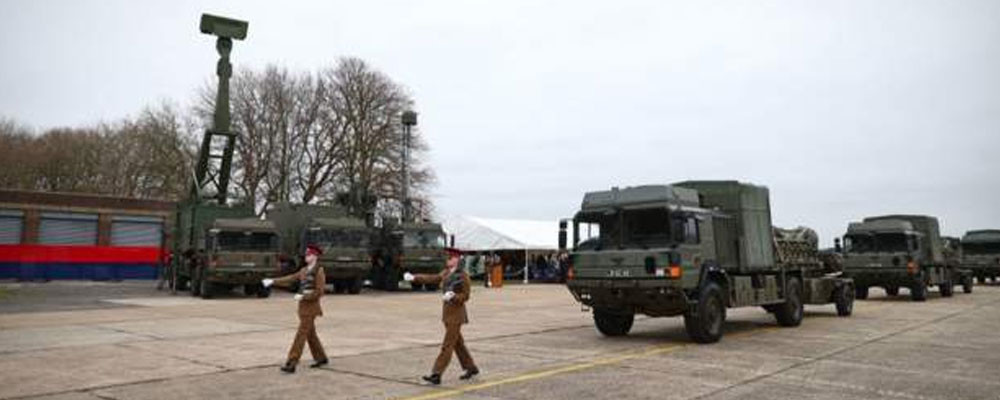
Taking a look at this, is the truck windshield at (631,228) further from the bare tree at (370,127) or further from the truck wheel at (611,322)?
the bare tree at (370,127)

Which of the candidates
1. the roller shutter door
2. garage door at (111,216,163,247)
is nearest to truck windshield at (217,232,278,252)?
garage door at (111,216,163,247)

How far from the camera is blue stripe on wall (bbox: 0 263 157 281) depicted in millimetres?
40062

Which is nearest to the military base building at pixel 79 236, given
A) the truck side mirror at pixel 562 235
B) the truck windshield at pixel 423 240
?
the truck windshield at pixel 423 240

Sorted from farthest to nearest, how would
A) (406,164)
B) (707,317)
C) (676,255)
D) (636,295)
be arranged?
(406,164), (707,317), (636,295), (676,255)

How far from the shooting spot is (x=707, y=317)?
43.9ft

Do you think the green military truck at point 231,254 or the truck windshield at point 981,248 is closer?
the green military truck at point 231,254

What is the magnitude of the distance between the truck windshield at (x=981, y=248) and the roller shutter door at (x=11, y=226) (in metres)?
47.5

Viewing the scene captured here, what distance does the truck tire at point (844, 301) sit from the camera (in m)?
19.5

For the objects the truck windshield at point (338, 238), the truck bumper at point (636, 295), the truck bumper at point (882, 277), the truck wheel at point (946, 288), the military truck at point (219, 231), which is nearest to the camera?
the truck bumper at point (636, 295)

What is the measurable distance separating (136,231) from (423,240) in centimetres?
2029

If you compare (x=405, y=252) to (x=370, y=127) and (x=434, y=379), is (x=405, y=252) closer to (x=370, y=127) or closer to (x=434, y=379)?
(x=370, y=127)

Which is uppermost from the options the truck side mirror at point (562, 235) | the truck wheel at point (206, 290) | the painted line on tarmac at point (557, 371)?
the truck side mirror at point (562, 235)

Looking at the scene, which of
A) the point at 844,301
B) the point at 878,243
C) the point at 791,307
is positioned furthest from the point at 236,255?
the point at 878,243

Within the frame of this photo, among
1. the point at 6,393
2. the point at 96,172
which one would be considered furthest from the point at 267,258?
the point at 96,172
